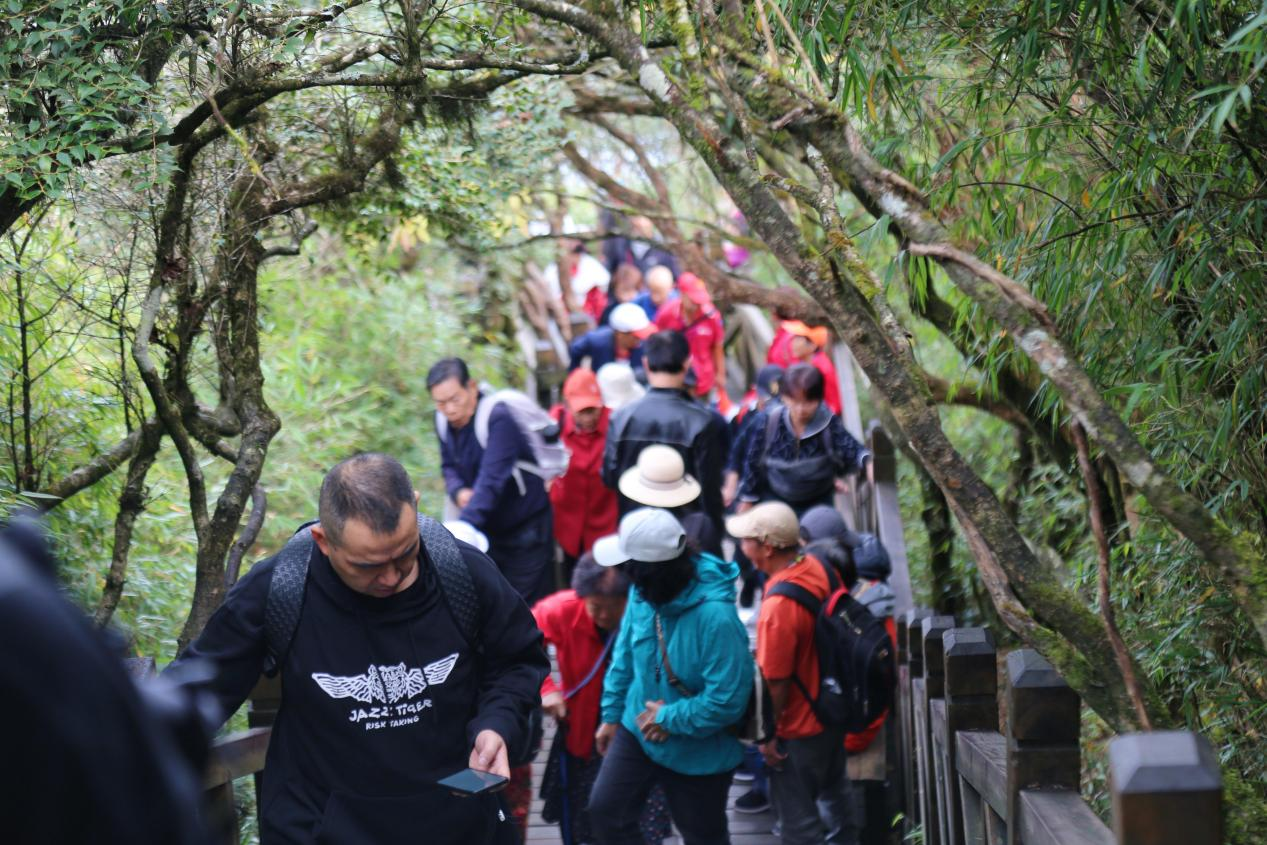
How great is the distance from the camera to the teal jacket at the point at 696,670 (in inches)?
174

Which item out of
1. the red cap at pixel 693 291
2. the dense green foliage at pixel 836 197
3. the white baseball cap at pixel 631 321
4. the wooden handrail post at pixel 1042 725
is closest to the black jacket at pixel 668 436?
the dense green foliage at pixel 836 197

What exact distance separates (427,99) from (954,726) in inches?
98.8

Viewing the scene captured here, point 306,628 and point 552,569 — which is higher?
point 552,569

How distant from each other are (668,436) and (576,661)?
2.14m

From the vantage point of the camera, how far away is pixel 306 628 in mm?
3205

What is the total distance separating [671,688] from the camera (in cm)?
458

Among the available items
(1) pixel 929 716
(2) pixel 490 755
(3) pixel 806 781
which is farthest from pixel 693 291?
(2) pixel 490 755

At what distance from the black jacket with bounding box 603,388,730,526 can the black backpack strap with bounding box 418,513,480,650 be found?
3.73m

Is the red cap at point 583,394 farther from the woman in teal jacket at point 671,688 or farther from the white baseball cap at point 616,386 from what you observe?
the woman in teal jacket at point 671,688

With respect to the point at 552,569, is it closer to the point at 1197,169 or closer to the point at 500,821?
the point at 500,821

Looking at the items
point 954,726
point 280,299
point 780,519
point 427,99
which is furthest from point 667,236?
point 954,726

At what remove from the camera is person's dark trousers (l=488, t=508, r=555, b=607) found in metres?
6.73

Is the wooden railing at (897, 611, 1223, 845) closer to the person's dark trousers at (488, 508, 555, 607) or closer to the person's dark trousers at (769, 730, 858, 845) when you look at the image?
the person's dark trousers at (769, 730, 858, 845)

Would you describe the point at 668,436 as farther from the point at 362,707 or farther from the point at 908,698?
the point at 362,707
